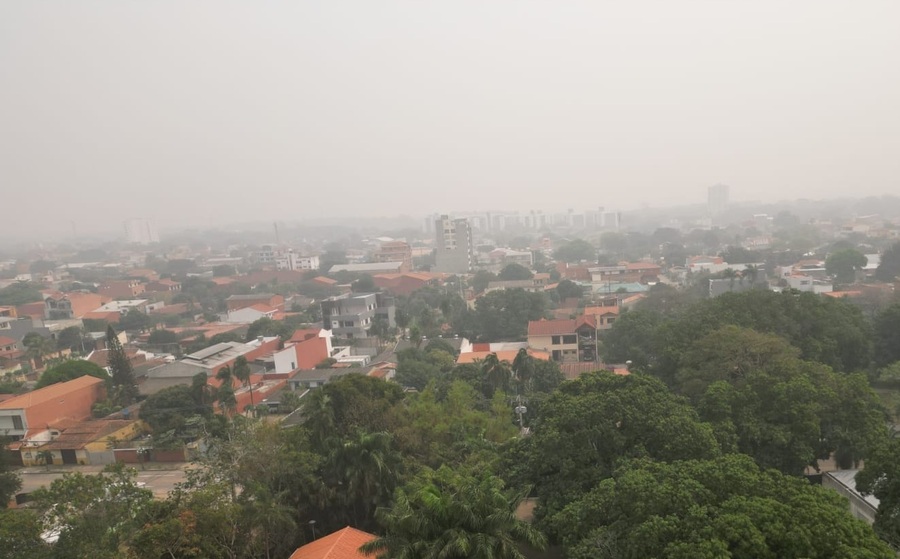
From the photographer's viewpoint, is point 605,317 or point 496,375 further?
point 605,317

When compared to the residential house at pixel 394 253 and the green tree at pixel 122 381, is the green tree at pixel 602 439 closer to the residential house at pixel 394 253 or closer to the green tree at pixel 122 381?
the green tree at pixel 122 381

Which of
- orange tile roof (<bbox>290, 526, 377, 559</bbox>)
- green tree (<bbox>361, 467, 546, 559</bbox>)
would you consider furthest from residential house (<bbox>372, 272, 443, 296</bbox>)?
green tree (<bbox>361, 467, 546, 559</bbox>)

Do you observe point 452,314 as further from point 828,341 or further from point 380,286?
point 828,341

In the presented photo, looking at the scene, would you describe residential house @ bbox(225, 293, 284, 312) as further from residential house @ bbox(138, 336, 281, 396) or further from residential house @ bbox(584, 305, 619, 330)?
residential house @ bbox(584, 305, 619, 330)

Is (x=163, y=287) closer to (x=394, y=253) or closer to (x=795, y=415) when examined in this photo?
(x=394, y=253)

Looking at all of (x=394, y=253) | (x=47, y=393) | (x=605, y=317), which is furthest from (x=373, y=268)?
(x=47, y=393)

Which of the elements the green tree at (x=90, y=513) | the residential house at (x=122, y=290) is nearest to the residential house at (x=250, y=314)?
the residential house at (x=122, y=290)

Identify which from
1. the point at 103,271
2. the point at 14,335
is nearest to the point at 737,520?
the point at 14,335
